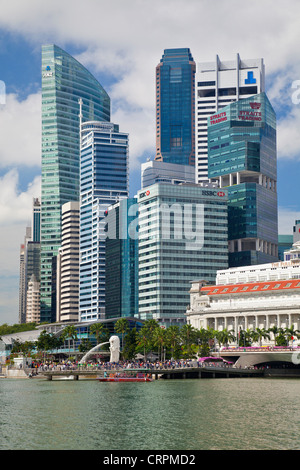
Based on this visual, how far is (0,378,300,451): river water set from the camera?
72.8m

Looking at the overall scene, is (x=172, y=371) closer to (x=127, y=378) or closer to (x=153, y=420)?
(x=127, y=378)

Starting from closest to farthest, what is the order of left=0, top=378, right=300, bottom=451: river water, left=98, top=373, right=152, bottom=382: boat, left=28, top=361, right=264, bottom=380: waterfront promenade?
left=0, top=378, right=300, bottom=451: river water
left=98, top=373, right=152, bottom=382: boat
left=28, top=361, right=264, bottom=380: waterfront promenade

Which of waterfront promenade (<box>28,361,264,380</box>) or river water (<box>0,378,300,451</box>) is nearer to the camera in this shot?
river water (<box>0,378,300,451</box>)

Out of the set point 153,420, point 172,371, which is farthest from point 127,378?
point 153,420

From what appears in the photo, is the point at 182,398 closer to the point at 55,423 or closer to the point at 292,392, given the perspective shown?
the point at 292,392

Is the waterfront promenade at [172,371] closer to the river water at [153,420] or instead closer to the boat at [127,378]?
the boat at [127,378]

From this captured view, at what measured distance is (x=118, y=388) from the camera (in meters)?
149

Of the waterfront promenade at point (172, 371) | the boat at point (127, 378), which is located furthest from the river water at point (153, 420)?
the waterfront promenade at point (172, 371)

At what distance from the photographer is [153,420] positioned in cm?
9031

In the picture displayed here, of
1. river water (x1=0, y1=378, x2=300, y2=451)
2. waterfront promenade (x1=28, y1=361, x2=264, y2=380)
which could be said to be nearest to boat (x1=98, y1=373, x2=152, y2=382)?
waterfront promenade (x1=28, y1=361, x2=264, y2=380)

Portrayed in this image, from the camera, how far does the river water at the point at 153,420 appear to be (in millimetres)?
72812

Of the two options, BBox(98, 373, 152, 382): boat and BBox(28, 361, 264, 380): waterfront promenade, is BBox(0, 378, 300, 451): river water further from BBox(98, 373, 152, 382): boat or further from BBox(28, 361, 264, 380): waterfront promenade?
BBox(28, 361, 264, 380): waterfront promenade
